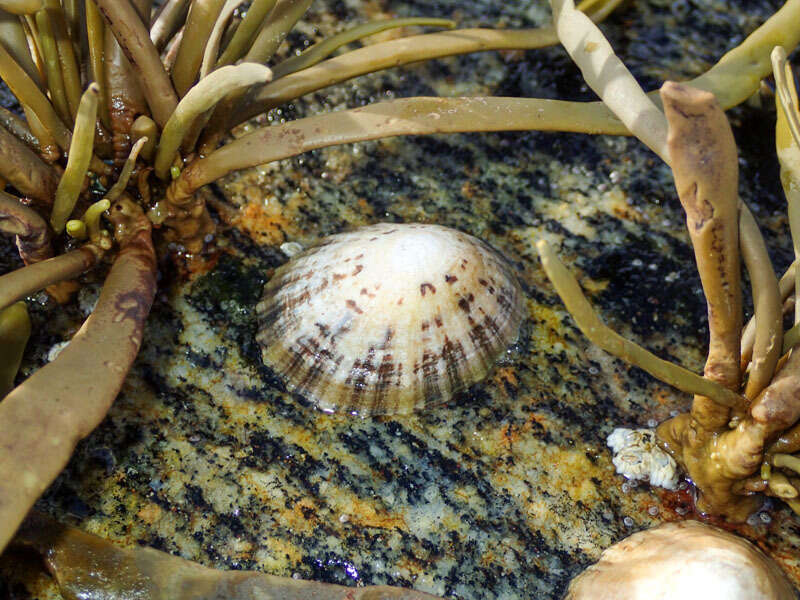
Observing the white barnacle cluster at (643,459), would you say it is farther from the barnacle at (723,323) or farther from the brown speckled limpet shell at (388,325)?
the brown speckled limpet shell at (388,325)

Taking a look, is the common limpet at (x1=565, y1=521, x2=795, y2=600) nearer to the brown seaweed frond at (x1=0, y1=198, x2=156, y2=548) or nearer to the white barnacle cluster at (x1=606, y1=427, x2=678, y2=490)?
the white barnacle cluster at (x1=606, y1=427, x2=678, y2=490)

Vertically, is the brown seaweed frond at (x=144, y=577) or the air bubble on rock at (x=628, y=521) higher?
Answer: the air bubble on rock at (x=628, y=521)

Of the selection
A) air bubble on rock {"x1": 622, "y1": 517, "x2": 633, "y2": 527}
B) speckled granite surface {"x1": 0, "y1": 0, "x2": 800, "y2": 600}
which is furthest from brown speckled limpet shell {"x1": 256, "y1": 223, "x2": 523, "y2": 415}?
air bubble on rock {"x1": 622, "y1": 517, "x2": 633, "y2": 527}

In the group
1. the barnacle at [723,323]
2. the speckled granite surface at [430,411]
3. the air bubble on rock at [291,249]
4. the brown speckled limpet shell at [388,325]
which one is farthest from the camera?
the air bubble on rock at [291,249]

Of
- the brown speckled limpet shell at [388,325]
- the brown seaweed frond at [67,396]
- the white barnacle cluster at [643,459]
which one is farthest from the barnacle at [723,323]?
the brown seaweed frond at [67,396]

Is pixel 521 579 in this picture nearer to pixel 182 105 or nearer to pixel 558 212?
pixel 558 212

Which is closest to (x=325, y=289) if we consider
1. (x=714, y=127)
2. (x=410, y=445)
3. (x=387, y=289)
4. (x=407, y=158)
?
(x=387, y=289)

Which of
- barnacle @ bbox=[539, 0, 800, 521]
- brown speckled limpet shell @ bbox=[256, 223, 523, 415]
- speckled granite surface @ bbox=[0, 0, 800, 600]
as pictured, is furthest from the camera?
brown speckled limpet shell @ bbox=[256, 223, 523, 415]

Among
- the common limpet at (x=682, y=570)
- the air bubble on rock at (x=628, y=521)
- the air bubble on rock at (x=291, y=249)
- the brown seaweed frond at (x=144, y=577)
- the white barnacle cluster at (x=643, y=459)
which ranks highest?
the air bubble on rock at (x=291, y=249)
